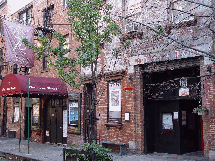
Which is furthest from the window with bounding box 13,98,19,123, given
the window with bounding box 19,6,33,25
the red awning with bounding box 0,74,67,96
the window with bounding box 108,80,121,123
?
the window with bounding box 108,80,121,123

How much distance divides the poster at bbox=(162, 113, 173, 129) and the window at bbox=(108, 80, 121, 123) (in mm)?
2112

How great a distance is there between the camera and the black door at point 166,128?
1175 centimetres

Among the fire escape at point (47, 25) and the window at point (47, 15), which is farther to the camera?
the window at point (47, 15)

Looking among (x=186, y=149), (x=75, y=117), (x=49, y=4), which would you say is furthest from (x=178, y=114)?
(x=49, y=4)

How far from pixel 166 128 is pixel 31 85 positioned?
7.16 meters

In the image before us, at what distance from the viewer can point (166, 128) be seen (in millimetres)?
12172

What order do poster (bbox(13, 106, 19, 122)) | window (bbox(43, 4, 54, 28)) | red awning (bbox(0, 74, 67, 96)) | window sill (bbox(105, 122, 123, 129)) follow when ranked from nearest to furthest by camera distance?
1. window sill (bbox(105, 122, 123, 129))
2. red awning (bbox(0, 74, 67, 96))
3. window (bbox(43, 4, 54, 28))
4. poster (bbox(13, 106, 19, 122))

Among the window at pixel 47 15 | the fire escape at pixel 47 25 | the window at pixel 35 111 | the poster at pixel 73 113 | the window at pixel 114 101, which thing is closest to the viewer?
the window at pixel 114 101

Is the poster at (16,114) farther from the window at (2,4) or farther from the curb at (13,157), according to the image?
→ the window at (2,4)

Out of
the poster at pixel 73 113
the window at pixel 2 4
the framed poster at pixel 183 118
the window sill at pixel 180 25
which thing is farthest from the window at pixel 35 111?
the window sill at pixel 180 25

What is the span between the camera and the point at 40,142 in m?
19.0

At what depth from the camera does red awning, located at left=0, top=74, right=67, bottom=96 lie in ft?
46.7

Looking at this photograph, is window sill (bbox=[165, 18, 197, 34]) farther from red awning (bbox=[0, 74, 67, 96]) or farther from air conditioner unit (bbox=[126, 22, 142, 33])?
red awning (bbox=[0, 74, 67, 96])

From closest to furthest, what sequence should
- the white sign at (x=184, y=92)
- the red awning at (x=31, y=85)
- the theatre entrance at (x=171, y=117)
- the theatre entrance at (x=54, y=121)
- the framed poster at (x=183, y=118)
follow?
1. the white sign at (x=184, y=92)
2. the theatre entrance at (x=171, y=117)
3. the framed poster at (x=183, y=118)
4. the red awning at (x=31, y=85)
5. the theatre entrance at (x=54, y=121)
